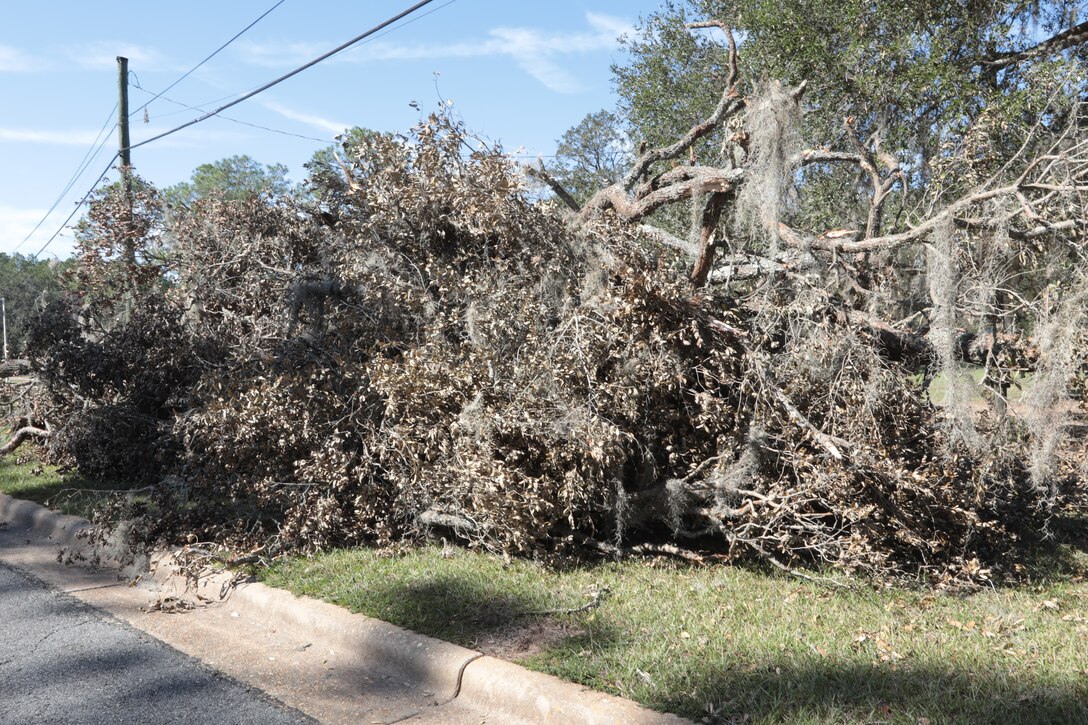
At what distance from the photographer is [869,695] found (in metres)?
4.03

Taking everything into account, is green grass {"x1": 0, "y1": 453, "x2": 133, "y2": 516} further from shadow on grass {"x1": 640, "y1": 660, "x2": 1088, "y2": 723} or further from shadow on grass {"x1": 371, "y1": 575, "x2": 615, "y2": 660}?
shadow on grass {"x1": 640, "y1": 660, "x2": 1088, "y2": 723}

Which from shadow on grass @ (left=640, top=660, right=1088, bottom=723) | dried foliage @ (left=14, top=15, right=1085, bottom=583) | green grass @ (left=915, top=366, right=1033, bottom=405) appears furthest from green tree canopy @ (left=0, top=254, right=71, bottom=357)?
shadow on grass @ (left=640, top=660, right=1088, bottom=723)

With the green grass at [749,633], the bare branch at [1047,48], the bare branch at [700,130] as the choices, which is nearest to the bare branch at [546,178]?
the bare branch at [700,130]

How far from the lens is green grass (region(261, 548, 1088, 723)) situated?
13.2ft

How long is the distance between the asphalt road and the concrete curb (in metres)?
0.66

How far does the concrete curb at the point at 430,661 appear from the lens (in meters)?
4.13

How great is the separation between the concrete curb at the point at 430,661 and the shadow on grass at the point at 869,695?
29 cm

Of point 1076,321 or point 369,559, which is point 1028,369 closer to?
point 1076,321

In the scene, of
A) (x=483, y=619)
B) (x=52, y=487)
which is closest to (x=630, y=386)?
(x=483, y=619)

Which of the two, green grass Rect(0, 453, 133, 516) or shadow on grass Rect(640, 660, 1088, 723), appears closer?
shadow on grass Rect(640, 660, 1088, 723)

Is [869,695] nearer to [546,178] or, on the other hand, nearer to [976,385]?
[976,385]

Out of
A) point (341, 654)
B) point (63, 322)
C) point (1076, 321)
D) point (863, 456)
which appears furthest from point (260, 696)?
point (63, 322)

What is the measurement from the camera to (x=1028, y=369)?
6.71 metres

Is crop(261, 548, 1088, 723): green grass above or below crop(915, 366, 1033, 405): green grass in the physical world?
below
